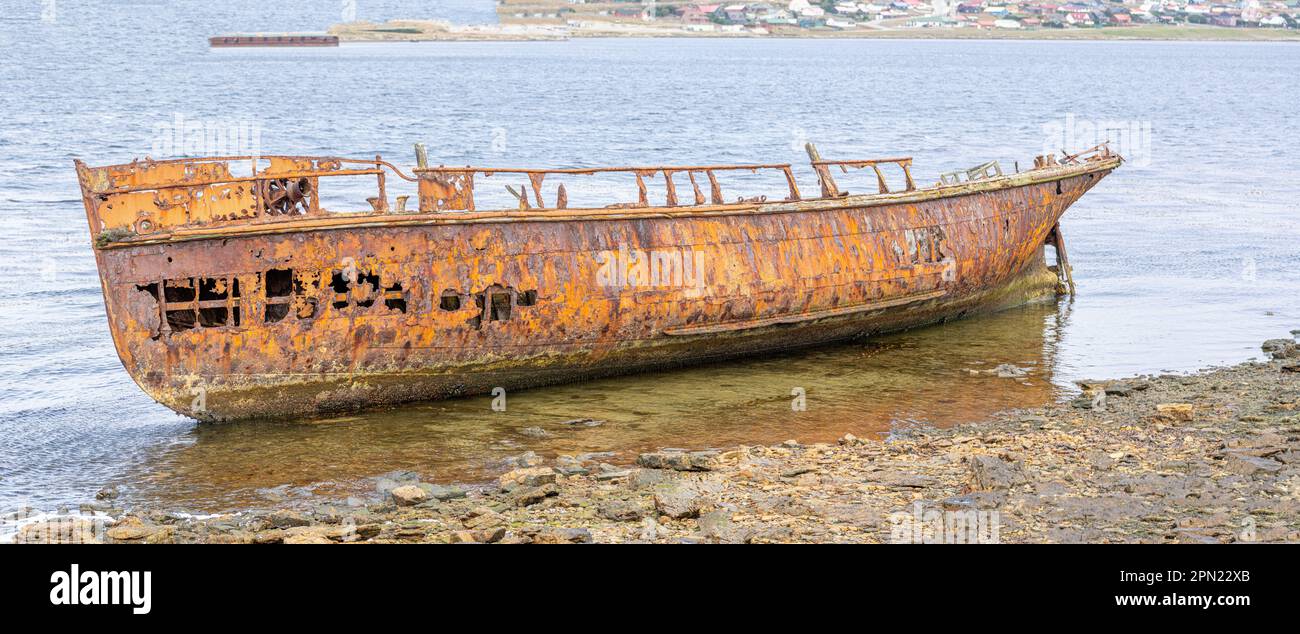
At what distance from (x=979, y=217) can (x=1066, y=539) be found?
1041cm

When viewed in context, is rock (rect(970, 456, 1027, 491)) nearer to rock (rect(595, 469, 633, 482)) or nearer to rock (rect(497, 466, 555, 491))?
rock (rect(595, 469, 633, 482))

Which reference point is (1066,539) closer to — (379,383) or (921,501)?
(921,501)

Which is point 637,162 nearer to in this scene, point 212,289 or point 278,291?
point 278,291

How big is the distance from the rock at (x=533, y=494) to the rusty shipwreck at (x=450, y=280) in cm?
379

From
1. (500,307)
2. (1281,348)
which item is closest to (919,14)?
(1281,348)

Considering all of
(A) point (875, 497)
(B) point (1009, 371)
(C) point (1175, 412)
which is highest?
A: (C) point (1175, 412)

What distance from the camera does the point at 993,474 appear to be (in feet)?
33.0

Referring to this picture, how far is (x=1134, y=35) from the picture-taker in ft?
591

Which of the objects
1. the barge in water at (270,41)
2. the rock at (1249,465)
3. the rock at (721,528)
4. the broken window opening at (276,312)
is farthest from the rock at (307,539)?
the barge in water at (270,41)

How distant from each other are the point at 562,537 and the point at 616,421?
15.7 ft

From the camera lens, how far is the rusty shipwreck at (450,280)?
42.4 feet

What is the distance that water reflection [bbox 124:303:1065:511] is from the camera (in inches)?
468

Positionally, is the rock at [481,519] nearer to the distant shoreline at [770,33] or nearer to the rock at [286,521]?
the rock at [286,521]

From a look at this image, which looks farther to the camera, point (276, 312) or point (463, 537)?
point (276, 312)
